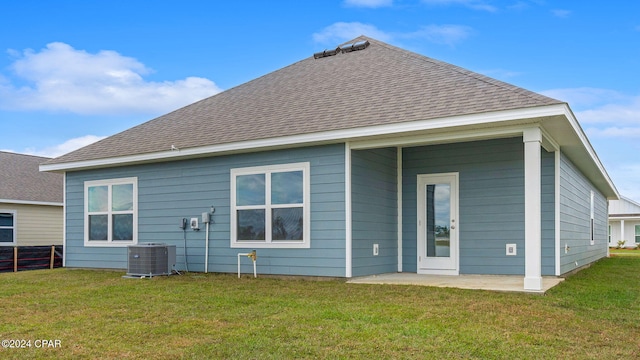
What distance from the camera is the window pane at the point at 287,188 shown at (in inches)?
357

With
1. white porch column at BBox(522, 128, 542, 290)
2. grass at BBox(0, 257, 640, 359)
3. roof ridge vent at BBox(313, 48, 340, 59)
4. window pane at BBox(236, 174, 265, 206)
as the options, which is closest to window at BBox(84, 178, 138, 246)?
window pane at BBox(236, 174, 265, 206)

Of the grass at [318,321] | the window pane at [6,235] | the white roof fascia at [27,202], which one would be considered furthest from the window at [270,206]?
the window pane at [6,235]

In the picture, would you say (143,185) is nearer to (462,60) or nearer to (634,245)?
(462,60)

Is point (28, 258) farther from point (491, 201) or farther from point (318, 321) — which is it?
point (318, 321)

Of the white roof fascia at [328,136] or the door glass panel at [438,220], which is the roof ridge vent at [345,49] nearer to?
the door glass panel at [438,220]

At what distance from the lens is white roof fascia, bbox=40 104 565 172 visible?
7.12 meters

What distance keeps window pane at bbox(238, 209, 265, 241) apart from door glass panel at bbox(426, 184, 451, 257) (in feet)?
9.45

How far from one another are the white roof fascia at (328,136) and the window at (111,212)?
18.3 inches

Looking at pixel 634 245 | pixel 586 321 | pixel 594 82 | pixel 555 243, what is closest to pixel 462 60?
pixel 594 82

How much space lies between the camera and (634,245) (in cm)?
3328

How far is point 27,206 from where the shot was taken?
725 inches

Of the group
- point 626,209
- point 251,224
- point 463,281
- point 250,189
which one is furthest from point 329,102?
point 626,209

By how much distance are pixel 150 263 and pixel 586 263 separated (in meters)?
9.42

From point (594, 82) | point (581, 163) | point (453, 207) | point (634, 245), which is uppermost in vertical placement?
point (594, 82)
